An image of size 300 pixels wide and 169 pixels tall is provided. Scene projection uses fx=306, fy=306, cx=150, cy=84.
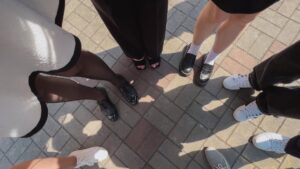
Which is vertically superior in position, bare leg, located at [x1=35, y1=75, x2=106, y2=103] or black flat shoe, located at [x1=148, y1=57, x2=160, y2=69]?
bare leg, located at [x1=35, y1=75, x2=106, y2=103]

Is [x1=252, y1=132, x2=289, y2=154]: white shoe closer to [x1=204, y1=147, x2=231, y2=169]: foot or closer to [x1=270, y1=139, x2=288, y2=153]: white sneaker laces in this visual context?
[x1=270, y1=139, x2=288, y2=153]: white sneaker laces

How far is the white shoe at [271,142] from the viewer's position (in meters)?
1.86

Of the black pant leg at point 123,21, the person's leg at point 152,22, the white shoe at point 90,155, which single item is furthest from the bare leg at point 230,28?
the white shoe at point 90,155

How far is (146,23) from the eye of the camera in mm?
1640

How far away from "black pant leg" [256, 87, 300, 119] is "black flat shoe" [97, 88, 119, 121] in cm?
99

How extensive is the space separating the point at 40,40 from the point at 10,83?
0.68 ft

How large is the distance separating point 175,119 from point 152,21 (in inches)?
31.1

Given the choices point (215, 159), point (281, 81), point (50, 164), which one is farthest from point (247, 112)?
point (50, 164)

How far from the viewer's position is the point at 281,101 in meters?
1.53

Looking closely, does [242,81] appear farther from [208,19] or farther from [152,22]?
[152,22]

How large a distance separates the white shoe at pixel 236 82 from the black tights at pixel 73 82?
2.60 feet

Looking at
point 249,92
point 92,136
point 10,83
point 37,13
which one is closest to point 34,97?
point 10,83

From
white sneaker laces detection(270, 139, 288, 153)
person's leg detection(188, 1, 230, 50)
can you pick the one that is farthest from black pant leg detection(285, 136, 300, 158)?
person's leg detection(188, 1, 230, 50)

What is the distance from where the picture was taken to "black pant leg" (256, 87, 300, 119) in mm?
1464
